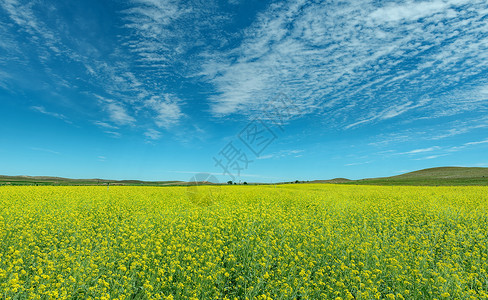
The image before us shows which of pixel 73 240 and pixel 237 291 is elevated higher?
pixel 73 240

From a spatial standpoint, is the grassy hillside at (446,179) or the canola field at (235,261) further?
the grassy hillside at (446,179)

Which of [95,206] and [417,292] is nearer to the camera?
[417,292]

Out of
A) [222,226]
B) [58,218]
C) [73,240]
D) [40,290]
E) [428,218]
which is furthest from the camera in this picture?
[428,218]

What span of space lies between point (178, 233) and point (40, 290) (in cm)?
380

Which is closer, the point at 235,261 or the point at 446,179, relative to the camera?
the point at 235,261

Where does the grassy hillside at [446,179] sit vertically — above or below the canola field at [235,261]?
above

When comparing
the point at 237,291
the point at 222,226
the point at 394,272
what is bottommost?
the point at 237,291

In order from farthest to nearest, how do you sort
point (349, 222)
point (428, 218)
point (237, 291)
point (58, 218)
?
point (428, 218)
point (349, 222)
point (58, 218)
point (237, 291)

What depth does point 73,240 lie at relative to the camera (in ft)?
22.5

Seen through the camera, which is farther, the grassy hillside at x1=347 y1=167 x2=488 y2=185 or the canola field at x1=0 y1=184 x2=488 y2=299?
the grassy hillside at x1=347 y1=167 x2=488 y2=185

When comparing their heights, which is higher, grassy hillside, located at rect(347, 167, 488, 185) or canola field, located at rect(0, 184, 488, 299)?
grassy hillside, located at rect(347, 167, 488, 185)

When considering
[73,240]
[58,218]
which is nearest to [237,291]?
[73,240]

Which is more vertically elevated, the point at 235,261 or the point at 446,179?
the point at 446,179

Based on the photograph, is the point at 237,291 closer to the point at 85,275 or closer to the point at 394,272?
the point at 85,275
